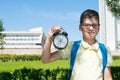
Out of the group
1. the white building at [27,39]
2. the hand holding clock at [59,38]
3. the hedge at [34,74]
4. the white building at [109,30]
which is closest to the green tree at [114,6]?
the hedge at [34,74]

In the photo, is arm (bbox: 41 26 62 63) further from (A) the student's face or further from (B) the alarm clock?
(A) the student's face

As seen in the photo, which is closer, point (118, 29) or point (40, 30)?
point (118, 29)

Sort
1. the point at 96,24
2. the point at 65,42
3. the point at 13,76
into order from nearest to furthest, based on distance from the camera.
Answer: the point at 65,42 → the point at 96,24 → the point at 13,76

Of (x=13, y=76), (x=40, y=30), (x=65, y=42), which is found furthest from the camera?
(x=40, y=30)

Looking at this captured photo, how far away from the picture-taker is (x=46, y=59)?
312 centimetres

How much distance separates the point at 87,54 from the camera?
3150 millimetres

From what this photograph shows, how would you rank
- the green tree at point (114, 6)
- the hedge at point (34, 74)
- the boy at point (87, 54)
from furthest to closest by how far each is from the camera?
the green tree at point (114, 6) → the hedge at point (34, 74) → the boy at point (87, 54)

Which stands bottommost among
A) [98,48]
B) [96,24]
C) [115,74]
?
[115,74]

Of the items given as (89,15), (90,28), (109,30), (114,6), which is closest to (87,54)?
(90,28)

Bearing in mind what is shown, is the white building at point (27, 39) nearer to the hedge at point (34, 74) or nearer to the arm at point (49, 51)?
the hedge at point (34, 74)

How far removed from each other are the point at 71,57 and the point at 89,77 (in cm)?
25

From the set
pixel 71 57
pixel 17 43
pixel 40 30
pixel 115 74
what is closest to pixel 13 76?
pixel 115 74

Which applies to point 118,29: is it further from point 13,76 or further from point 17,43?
point 13,76

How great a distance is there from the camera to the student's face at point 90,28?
10.1ft
